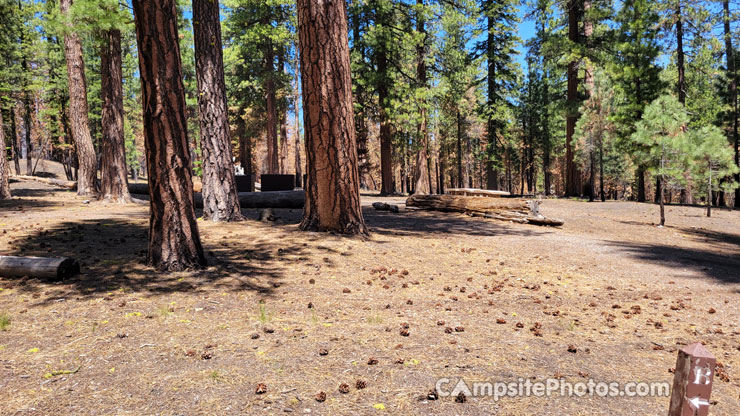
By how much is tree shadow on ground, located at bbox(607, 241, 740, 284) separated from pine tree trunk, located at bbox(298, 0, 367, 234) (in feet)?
21.1

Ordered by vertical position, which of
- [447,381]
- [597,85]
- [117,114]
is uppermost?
[597,85]

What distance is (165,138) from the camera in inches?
204

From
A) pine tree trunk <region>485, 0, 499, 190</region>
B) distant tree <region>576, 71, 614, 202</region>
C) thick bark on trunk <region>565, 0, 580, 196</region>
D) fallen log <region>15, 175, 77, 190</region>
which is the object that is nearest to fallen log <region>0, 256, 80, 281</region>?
fallen log <region>15, 175, 77, 190</region>

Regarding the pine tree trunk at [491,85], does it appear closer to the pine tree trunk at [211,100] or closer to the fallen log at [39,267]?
the pine tree trunk at [211,100]

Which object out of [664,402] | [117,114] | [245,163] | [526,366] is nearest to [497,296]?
[526,366]

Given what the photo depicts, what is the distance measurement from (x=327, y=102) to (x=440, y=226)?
4975mm

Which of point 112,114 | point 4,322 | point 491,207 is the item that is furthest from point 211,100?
point 491,207

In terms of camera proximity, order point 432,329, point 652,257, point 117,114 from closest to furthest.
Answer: point 432,329 → point 652,257 → point 117,114

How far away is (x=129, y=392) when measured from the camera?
2.80 m

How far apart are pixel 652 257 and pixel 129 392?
9586 millimetres

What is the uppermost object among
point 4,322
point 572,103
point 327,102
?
point 572,103

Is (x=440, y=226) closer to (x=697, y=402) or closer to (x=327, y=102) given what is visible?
(x=327, y=102)

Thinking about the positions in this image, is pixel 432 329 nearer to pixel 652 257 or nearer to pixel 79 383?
pixel 79 383

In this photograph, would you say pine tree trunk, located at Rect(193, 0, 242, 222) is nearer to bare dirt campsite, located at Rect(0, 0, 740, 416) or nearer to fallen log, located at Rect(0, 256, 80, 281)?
bare dirt campsite, located at Rect(0, 0, 740, 416)
